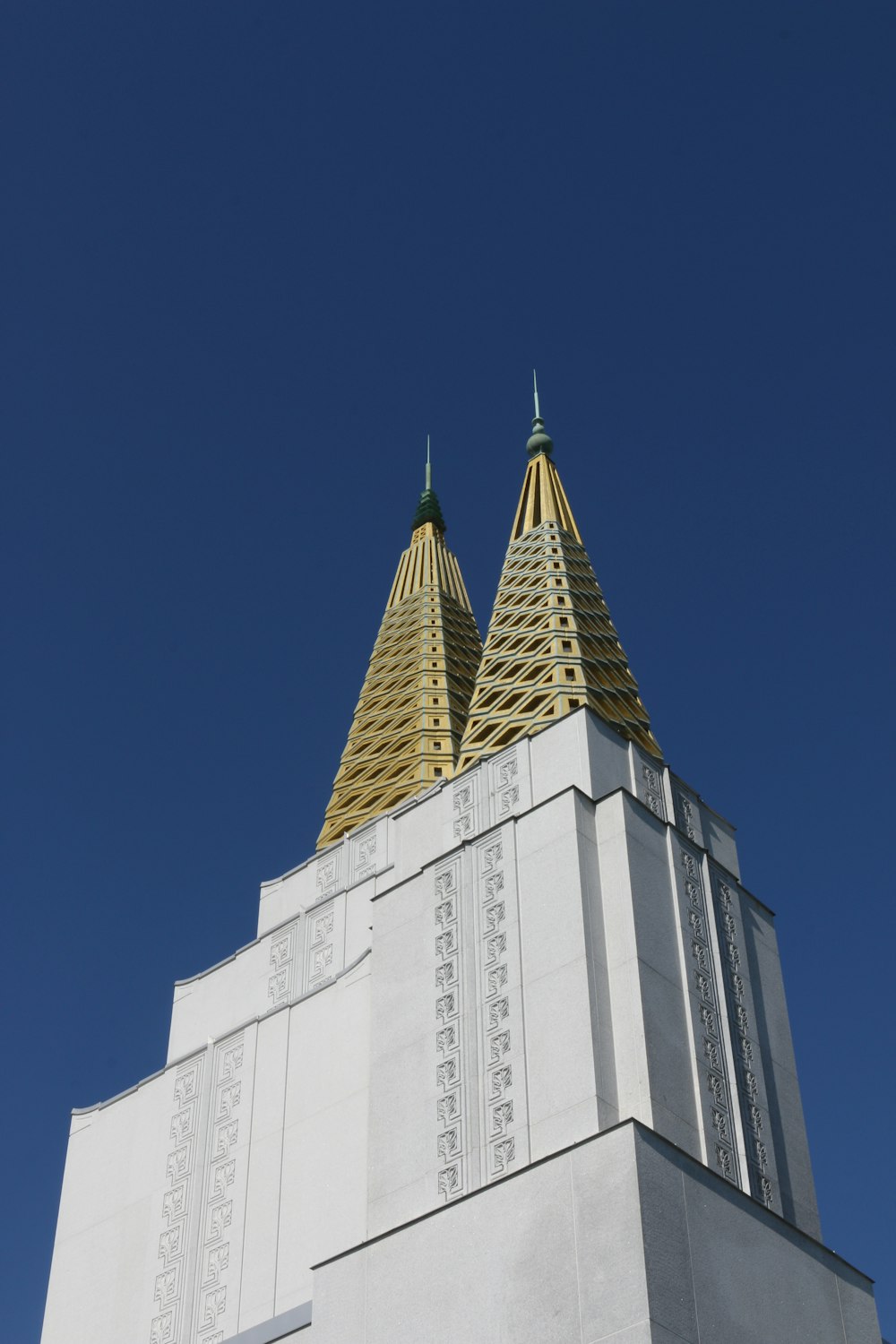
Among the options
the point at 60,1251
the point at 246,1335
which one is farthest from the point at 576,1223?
the point at 60,1251

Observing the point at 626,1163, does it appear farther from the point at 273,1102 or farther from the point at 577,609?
the point at 577,609

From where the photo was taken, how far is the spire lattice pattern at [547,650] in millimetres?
19922

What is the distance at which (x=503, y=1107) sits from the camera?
50.4 ft

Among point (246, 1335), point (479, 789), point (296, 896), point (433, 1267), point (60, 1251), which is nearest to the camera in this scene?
point (433, 1267)

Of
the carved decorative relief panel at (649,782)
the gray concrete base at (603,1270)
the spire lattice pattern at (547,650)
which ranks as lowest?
the gray concrete base at (603,1270)

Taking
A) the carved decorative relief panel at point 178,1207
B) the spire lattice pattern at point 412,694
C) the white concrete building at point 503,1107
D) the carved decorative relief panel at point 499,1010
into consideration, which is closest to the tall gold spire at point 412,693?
the spire lattice pattern at point 412,694

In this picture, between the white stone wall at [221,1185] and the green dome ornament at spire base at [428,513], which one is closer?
the white stone wall at [221,1185]

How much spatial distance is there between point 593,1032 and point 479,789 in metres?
4.25

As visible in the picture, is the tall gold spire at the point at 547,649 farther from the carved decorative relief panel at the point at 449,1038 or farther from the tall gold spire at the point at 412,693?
the tall gold spire at the point at 412,693

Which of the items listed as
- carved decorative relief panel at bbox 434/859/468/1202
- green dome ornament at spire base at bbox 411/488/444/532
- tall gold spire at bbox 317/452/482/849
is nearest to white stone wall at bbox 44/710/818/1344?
carved decorative relief panel at bbox 434/859/468/1202

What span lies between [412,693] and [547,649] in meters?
6.66

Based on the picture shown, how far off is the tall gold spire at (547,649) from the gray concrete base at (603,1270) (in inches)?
237

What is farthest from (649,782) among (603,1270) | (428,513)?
(428,513)

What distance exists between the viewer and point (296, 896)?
2350 cm
